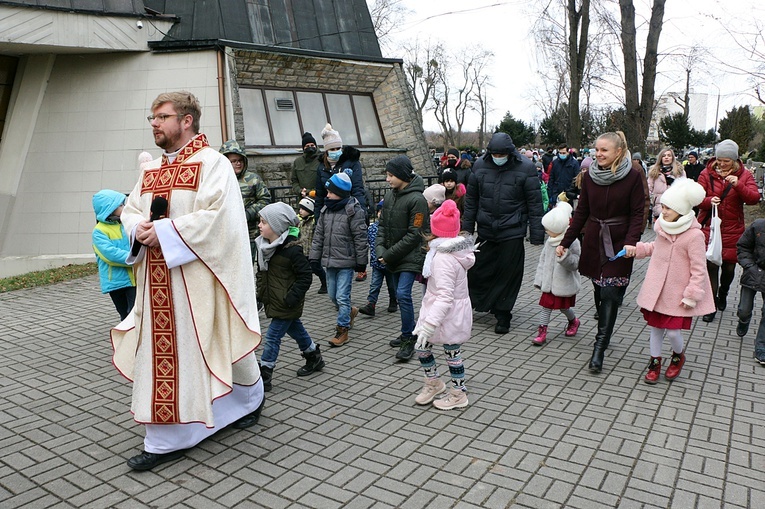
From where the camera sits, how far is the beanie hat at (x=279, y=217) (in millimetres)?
5105

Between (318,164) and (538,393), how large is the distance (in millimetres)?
5305

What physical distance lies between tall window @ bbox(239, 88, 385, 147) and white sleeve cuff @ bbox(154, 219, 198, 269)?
404 inches

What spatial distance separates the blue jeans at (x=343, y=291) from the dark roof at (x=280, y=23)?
7.63m

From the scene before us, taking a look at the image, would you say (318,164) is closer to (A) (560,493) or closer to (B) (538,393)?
(B) (538,393)

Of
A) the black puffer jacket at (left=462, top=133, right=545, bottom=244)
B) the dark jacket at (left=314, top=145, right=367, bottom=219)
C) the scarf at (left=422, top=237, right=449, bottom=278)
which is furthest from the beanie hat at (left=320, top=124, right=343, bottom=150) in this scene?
the scarf at (left=422, top=237, right=449, bottom=278)

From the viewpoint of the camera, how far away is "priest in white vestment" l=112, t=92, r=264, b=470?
4051mm

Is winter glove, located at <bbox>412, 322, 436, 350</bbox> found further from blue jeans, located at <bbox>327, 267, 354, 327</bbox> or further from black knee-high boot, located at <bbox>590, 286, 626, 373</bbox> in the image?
blue jeans, located at <bbox>327, 267, 354, 327</bbox>

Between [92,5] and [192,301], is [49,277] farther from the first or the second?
[192,301]

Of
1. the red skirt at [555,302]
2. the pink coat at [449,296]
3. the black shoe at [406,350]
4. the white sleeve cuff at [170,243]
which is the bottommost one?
the black shoe at [406,350]

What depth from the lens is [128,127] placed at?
1271 cm

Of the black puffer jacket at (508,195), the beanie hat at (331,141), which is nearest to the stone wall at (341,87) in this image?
the beanie hat at (331,141)

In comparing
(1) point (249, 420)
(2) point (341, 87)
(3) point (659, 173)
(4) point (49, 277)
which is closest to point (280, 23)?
(2) point (341, 87)

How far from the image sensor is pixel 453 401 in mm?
4953

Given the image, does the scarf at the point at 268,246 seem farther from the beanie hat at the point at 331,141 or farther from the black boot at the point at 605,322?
the beanie hat at the point at 331,141
